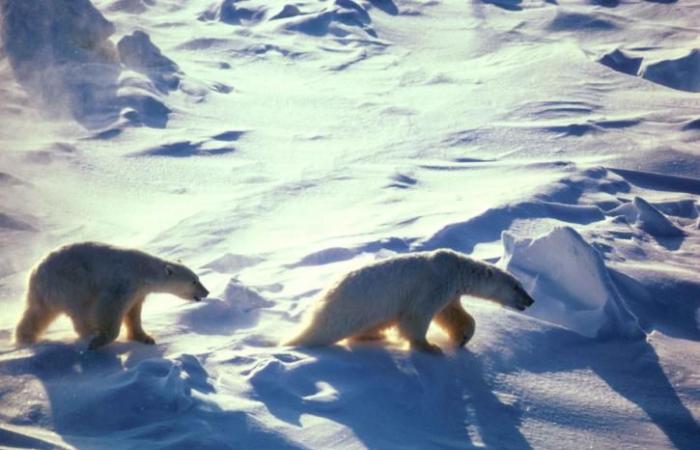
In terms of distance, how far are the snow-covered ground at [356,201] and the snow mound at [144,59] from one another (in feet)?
0.11

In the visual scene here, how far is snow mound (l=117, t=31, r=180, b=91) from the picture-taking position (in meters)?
13.7

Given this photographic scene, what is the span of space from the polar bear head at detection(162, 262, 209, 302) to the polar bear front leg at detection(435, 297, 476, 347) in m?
1.63

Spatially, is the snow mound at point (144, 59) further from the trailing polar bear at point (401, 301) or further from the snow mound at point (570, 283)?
the trailing polar bear at point (401, 301)

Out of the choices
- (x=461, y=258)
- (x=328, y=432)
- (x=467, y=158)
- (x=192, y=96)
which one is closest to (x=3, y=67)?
(x=192, y=96)

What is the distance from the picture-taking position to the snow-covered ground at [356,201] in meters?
5.61

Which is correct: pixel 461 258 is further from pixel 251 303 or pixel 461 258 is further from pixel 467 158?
pixel 467 158

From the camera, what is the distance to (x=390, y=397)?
18.7ft

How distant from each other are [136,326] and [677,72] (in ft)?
34.2

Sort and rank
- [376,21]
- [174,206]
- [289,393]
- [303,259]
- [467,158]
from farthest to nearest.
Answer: [376,21] → [467,158] → [174,206] → [303,259] → [289,393]

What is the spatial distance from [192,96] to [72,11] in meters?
2.04

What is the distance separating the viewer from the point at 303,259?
27.6 ft

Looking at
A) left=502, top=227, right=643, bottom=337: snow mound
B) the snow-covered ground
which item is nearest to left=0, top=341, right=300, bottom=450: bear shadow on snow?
the snow-covered ground

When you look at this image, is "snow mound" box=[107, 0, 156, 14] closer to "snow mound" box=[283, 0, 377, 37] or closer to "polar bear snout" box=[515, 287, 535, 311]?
"snow mound" box=[283, 0, 377, 37]

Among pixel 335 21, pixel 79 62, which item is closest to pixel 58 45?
pixel 79 62
